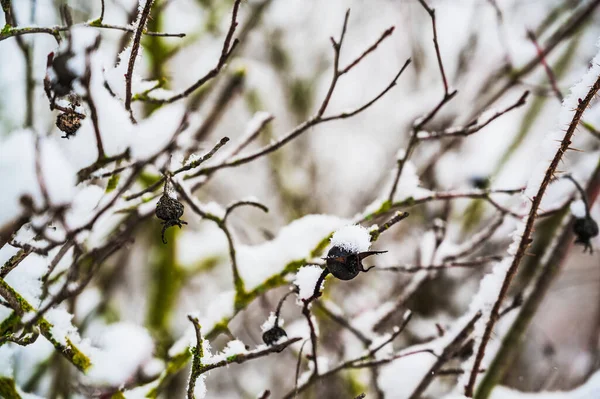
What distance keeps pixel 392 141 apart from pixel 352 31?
1.77m

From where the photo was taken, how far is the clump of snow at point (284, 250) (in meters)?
1.49

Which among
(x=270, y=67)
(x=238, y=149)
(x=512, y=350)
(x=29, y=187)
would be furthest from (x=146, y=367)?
(x=270, y=67)

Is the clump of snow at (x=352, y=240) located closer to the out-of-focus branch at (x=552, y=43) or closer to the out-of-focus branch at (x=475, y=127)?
the out-of-focus branch at (x=475, y=127)

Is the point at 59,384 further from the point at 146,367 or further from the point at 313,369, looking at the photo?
the point at 313,369

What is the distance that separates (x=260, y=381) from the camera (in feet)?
16.4

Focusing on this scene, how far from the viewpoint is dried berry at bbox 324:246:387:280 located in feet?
3.28

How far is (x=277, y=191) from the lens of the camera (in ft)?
16.3

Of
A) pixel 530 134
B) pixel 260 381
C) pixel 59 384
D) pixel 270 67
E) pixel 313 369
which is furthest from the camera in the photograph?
pixel 270 67

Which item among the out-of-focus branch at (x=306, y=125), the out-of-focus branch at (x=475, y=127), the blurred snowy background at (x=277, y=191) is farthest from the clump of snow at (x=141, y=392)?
the out-of-focus branch at (x=475, y=127)

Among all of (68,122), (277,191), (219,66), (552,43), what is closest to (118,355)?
(68,122)

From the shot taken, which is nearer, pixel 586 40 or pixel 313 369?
pixel 313 369

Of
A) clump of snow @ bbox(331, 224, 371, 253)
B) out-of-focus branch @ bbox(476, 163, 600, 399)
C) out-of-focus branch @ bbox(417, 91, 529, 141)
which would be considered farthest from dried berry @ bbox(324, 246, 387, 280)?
out-of-focus branch @ bbox(476, 163, 600, 399)

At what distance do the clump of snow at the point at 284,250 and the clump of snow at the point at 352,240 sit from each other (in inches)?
18.5

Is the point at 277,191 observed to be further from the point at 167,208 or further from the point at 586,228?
the point at 167,208
